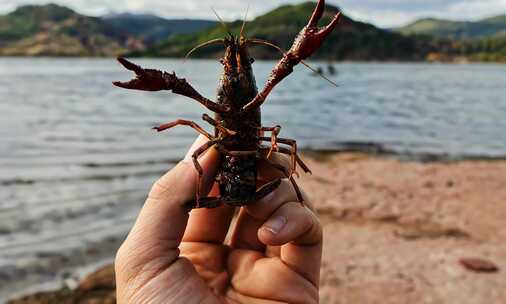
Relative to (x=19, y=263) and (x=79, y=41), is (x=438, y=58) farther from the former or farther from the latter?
(x=19, y=263)

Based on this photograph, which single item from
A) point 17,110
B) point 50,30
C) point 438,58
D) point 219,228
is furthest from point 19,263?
point 50,30

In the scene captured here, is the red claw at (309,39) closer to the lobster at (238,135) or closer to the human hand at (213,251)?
the lobster at (238,135)

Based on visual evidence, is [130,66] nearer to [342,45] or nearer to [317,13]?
[317,13]

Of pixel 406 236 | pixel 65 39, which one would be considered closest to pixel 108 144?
pixel 406 236

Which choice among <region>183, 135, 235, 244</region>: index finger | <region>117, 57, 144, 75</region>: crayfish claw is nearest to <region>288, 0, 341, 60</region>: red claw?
<region>117, 57, 144, 75</region>: crayfish claw

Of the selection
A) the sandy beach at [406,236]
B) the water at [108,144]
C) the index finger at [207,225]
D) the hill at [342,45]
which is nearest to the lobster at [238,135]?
the index finger at [207,225]
